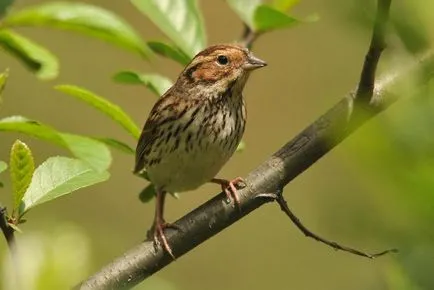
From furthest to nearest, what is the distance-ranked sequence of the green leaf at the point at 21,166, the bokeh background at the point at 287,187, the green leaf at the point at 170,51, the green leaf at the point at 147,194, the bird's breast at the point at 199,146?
1. the bird's breast at the point at 199,146
2. the green leaf at the point at 147,194
3. the green leaf at the point at 170,51
4. the green leaf at the point at 21,166
5. the bokeh background at the point at 287,187

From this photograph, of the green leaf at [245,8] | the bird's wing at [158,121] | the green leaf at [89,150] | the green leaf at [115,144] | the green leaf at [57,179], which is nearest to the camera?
the green leaf at [57,179]

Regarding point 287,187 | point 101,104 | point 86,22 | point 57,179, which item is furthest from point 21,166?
point 287,187

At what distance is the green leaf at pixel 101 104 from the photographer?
1.68 meters

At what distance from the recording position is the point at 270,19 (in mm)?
1966

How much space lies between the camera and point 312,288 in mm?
5160

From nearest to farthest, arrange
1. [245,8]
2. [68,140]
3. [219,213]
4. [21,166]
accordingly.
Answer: [21,166] < [68,140] < [219,213] < [245,8]

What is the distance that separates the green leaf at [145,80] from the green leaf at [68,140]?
0.96 ft

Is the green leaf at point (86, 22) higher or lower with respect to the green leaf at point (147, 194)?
higher

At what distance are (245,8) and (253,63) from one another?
58 centimetres

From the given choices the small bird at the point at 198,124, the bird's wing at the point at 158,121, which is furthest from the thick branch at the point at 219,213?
the bird's wing at the point at 158,121

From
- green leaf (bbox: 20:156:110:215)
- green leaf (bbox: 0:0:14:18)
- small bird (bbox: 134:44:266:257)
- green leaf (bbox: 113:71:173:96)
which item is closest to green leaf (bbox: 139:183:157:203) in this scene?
small bird (bbox: 134:44:266:257)

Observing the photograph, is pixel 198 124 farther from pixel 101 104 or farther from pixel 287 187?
pixel 287 187

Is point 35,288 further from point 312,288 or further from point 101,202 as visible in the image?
point 101,202

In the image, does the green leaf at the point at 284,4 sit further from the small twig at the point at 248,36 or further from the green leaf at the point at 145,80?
the green leaf at the point at 145,80
